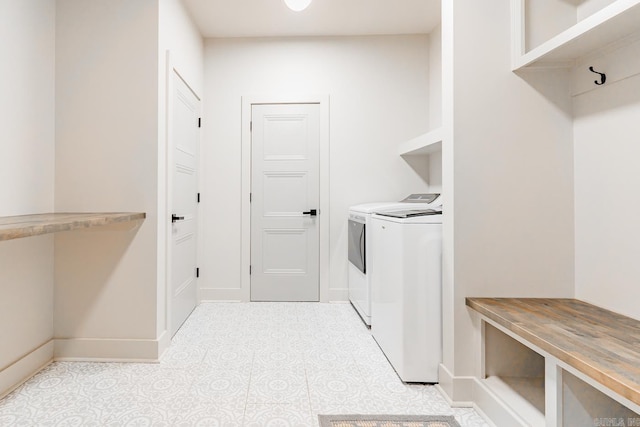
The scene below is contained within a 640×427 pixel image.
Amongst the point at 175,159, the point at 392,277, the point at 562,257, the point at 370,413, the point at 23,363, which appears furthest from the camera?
the point at 175,159

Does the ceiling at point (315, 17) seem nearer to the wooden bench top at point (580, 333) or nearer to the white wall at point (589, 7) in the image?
the white wall at point (589, 7)

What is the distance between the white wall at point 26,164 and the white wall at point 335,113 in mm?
1484

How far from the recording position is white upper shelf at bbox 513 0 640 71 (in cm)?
129

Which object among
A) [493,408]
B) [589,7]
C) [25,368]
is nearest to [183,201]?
[25,368]

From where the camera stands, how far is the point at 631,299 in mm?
1509

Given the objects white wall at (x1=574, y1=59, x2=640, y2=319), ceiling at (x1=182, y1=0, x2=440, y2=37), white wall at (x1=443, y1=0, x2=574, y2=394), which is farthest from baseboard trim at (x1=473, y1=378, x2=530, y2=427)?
ceiling at (x1=182, y1=0, x2=440, y2=37)

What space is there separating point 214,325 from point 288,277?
3.07 feet

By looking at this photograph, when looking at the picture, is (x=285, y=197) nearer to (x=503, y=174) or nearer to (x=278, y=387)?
(x=278, y=387)

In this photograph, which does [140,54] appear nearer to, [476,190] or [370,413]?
[476,190]

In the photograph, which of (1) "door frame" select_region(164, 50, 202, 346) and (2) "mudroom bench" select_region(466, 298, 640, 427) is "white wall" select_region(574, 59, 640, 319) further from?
(1) "door frame" select_region(164, 50, 202, 346)

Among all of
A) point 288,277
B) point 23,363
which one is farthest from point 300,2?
point 23,363

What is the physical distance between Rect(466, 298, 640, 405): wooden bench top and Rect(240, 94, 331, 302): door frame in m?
1.96

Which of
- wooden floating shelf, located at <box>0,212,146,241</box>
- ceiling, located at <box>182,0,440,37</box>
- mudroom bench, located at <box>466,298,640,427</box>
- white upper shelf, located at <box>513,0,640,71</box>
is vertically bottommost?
mudroom bench, located at <box>466,298,640,427</box>

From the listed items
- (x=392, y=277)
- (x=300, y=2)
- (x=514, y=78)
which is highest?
(x=300, y=2)
